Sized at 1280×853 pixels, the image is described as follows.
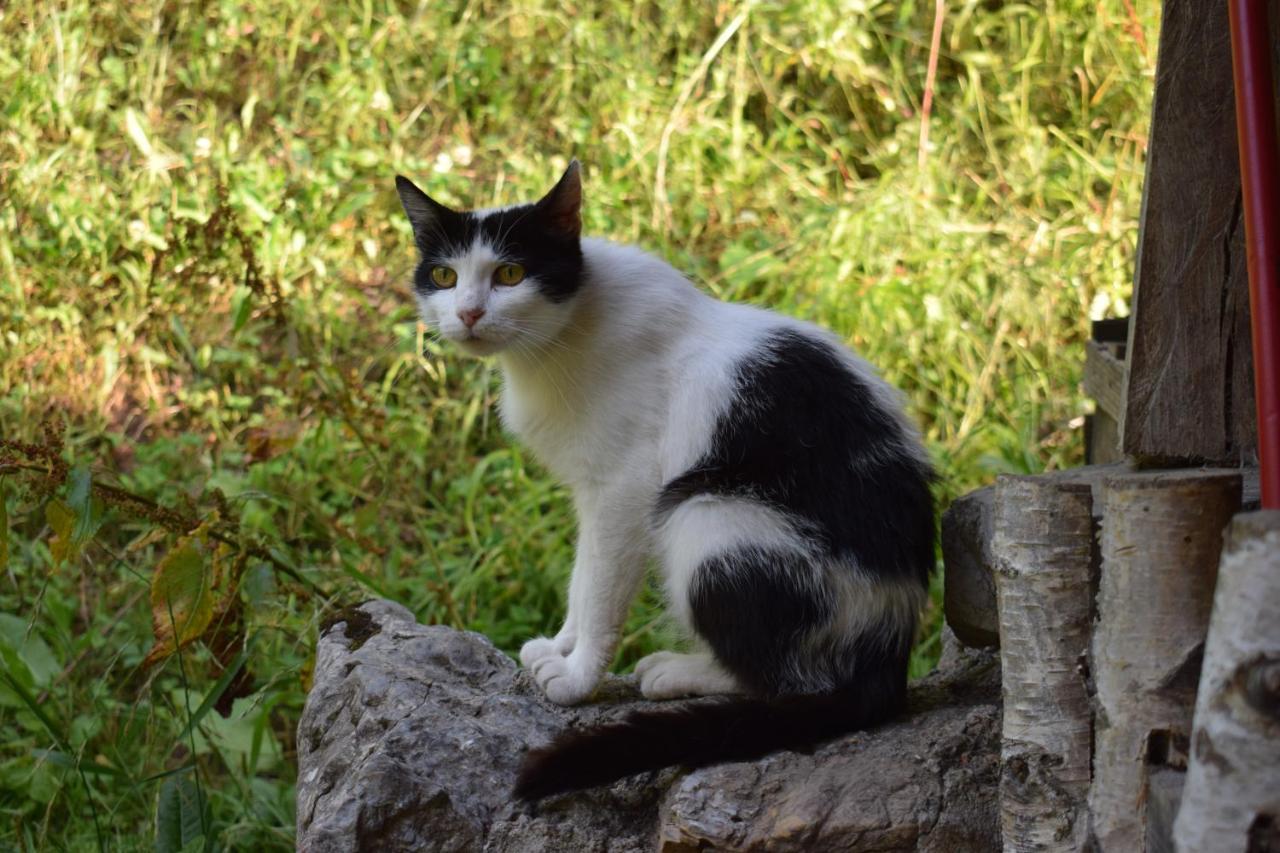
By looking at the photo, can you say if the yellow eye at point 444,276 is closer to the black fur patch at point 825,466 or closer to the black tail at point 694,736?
the black fur patch at point 825,466

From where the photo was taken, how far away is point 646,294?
9.14 ft

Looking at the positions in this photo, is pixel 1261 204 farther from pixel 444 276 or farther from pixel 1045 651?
pixel 444 276

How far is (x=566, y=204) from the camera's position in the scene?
2.77 metres

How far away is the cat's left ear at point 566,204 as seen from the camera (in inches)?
108

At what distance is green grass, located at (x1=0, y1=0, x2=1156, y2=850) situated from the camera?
384cm

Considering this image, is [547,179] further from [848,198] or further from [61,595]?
[61,595]

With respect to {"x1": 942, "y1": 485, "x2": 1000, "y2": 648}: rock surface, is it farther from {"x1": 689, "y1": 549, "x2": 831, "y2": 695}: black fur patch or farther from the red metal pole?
the red metal pole

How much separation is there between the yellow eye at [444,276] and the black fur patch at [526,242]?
0.02 meters

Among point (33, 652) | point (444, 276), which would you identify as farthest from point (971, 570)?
point (33, 652)

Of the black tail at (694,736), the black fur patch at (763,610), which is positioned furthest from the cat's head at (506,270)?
the black tail at (694,736)

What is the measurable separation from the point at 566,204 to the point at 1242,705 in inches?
70.1

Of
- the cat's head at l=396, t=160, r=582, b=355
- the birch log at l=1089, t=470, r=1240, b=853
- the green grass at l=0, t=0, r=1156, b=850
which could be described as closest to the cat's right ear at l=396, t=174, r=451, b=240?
the cat's head at l=396, t=160, r=582, b=355

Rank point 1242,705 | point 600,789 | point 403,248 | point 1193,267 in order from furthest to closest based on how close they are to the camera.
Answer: point 403,248 < point 600,789 < point 1193,267 < point 1242,705

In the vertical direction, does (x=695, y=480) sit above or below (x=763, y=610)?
above
